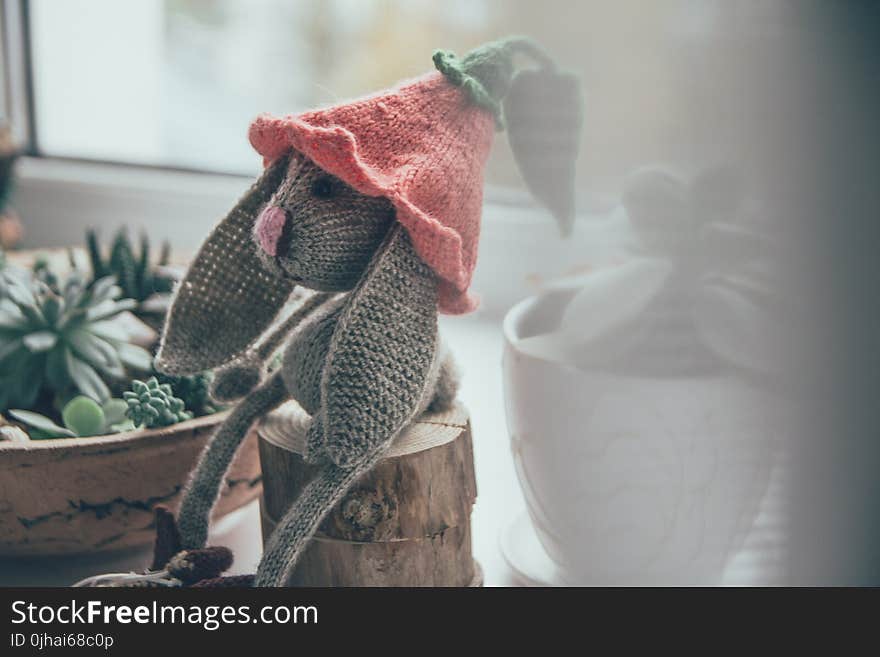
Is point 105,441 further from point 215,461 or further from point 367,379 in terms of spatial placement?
point 367,379

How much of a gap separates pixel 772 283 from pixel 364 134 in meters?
0.18

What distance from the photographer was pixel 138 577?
0.40 meters

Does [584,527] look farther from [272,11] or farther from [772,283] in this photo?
[272,11]

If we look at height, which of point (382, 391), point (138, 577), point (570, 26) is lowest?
point (138, 577)

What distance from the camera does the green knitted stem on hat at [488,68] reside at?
1.25 ft

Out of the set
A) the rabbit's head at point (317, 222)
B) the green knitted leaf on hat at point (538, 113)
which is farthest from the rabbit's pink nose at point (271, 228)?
the green knitted leaf on hat at point (538, 113)

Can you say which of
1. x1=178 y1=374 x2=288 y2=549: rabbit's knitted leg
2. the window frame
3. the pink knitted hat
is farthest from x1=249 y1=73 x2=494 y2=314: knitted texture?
the window frame

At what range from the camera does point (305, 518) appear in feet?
1.17

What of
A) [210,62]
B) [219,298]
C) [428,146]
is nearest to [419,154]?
[428,146]

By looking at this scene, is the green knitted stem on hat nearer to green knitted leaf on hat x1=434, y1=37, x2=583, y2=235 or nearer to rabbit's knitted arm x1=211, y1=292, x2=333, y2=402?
green knitted leaf on hat x1=434, y1=37, x2=583, y2=235

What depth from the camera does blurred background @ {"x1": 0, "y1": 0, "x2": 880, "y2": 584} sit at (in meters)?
0.21

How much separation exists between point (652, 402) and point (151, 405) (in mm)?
239

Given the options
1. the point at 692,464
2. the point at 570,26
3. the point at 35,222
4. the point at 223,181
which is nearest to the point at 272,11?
the point at 223,181

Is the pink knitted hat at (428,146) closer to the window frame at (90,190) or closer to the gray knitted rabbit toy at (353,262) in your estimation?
the gray knitted rabbit toy at (353,262)
